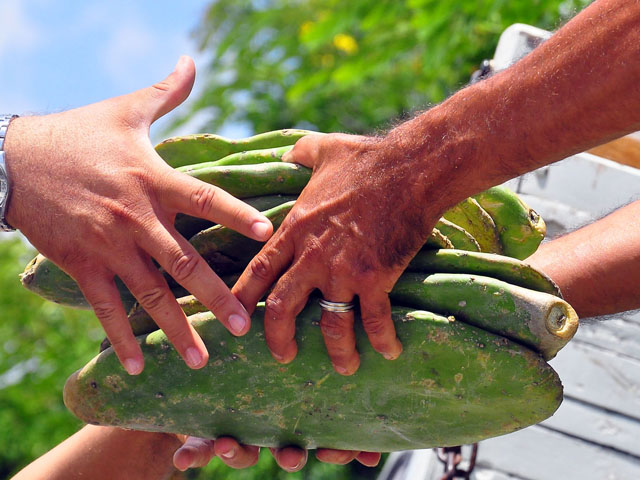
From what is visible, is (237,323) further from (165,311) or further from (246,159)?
(246,159)

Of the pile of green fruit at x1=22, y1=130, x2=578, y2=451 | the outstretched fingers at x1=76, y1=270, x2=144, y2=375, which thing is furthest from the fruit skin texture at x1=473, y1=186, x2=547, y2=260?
the outstretched fingers at x1=76, y1=270, x2=144, y2=375

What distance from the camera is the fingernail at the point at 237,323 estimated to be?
73.0 inches

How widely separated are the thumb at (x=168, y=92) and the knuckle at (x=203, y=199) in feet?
0.96

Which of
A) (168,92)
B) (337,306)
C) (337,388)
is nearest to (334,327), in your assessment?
(337,306)

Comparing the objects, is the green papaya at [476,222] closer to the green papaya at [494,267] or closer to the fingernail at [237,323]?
the green papaya at [494,267]

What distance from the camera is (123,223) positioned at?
1.87 meters

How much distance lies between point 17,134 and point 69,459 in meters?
0.99

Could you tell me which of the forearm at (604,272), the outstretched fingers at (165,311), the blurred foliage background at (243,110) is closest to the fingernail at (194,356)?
the outstretched fingers at (165,311)

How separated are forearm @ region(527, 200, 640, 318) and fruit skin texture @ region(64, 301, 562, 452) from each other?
706 mm

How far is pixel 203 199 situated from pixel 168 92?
0.40 m

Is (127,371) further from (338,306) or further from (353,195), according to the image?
(353,195)

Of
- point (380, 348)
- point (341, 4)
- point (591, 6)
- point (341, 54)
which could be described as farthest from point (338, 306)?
point (341, 54)

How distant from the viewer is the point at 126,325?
191 centimetres

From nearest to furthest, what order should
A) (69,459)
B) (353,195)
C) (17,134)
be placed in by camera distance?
(353,195), (17,134), (69,459)
